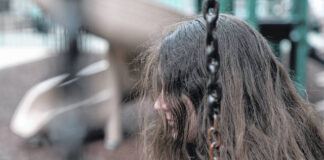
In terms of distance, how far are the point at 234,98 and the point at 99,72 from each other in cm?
337

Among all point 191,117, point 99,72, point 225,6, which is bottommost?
point 99,72

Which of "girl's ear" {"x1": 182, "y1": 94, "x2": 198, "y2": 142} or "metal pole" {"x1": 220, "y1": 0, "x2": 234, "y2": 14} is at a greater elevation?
"metal pole" {"x1": 220, "y1": 0, "x2": 234, "y2": 14}

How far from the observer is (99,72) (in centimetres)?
443

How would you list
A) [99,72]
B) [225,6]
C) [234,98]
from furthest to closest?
[99,72] → [225,6] → [234,98]

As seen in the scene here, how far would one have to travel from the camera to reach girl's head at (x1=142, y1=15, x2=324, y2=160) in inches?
45.1

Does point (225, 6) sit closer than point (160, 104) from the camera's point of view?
No

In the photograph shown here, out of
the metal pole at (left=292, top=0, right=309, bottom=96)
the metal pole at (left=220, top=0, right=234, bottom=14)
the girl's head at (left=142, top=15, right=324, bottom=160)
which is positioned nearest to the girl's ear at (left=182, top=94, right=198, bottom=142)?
the girl's head at (left=142, top=15, right=324, bottom=160)

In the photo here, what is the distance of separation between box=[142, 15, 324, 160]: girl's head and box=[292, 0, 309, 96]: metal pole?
5.29ft

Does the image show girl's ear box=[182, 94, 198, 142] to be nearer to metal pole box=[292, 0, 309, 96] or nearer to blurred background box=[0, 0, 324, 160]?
blurred background box=[0, 0, 324, 160]

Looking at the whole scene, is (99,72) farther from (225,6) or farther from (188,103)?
(188,103)

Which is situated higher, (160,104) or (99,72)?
(160,104)

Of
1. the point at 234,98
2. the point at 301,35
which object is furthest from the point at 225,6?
the point at 301,35

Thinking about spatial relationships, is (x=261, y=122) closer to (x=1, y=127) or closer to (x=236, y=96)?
(x=236, y=96)

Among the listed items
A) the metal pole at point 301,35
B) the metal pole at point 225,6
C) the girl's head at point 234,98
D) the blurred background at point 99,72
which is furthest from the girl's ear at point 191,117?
the metal pole at point 301,35
